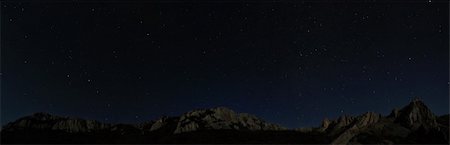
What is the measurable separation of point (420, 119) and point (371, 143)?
56113 mm

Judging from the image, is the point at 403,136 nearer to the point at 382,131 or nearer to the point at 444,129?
the point at 382,131

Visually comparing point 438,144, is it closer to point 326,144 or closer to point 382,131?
point 382,131

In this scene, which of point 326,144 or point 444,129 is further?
point 326,144

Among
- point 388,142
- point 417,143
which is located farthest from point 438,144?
point 388,142

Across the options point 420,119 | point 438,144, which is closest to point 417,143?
point 438,144

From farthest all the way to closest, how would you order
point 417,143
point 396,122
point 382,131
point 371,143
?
point 396,122, point 382,131, point 417,143, point 371,143

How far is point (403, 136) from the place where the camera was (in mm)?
177875

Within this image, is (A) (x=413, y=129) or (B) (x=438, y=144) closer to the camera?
(B) (x=438, y=144)

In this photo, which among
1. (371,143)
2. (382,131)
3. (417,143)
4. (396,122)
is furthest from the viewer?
(396,122)

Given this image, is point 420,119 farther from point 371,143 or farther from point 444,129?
point 371,143

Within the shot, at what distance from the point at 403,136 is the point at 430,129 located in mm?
17512

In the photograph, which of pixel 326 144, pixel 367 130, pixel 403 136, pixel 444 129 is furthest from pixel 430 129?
pixel 326 144

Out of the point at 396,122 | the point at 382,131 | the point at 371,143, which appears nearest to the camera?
the point at 371,143

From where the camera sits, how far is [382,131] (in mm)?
181750
